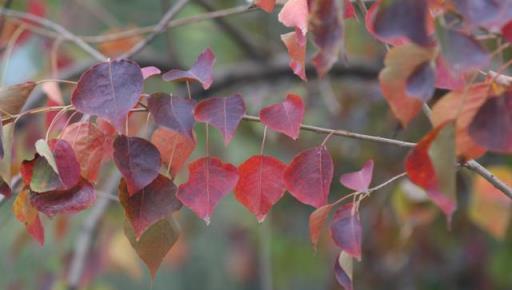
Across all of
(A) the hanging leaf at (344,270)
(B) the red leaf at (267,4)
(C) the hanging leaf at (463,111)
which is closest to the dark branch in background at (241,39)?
(B) the red leaf at (267,4)

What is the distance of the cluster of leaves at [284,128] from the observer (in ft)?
1.75

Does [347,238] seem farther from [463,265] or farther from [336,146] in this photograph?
[463,265]

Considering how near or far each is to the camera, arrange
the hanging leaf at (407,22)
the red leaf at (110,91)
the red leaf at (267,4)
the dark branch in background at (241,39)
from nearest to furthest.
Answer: the hanging leaf at (407,22), the red leaf at (110,91), the red leaf at (267,4), the dark branch in background at (241,39)

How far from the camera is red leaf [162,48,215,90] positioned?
66 cm

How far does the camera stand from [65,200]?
0.68 metres

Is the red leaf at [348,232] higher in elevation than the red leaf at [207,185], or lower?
lower

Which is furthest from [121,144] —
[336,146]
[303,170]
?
[336,146]

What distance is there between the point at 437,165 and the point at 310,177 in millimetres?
170

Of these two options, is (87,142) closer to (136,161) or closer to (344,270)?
(136,161)

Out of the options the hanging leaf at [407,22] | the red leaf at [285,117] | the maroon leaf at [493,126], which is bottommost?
the red leaf at [285,117]

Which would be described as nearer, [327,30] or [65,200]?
[327,30]

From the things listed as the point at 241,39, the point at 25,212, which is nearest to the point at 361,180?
the point at 25,212

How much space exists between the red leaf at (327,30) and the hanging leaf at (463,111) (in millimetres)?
77

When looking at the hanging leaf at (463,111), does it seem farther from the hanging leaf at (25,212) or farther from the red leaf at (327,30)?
the hanging leaf at (25,212)
